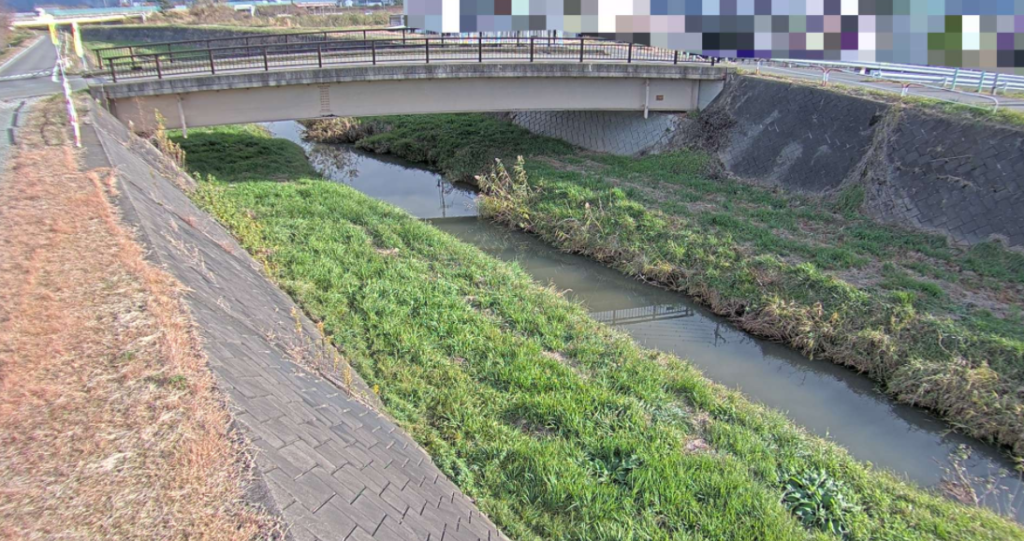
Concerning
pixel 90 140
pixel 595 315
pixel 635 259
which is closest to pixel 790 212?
pixel 635 259

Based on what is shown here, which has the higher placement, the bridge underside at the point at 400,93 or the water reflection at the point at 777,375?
the bridge underside at the point at 400,93

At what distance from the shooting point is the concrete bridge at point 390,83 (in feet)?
56.0

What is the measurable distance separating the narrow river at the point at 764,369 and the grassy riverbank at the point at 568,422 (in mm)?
1202

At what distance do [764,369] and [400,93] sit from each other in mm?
13901

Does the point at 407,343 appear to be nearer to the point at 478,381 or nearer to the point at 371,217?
the point at 478,381

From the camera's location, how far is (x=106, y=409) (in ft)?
13.8

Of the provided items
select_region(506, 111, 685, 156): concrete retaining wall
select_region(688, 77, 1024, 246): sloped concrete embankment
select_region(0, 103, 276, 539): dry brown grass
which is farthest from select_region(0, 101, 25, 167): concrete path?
select_region(688, 77, 1024, 246): sloped concrete embankment

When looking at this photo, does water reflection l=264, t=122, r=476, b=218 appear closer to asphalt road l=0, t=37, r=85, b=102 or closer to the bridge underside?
the bridge underside

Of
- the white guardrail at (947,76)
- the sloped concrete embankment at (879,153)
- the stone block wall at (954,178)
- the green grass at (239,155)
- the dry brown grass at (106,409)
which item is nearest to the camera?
the dry brown grass at (106,409)

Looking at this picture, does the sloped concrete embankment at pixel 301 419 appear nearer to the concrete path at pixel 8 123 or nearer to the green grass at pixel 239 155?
the concrete path at pixel 8 123

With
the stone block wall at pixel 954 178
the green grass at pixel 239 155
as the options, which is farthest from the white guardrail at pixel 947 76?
the green grass at pixel 239 155

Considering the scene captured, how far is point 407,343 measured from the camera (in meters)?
8.67

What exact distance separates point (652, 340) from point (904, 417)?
4023 mm

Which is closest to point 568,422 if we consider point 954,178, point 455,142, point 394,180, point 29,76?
point 954,178
